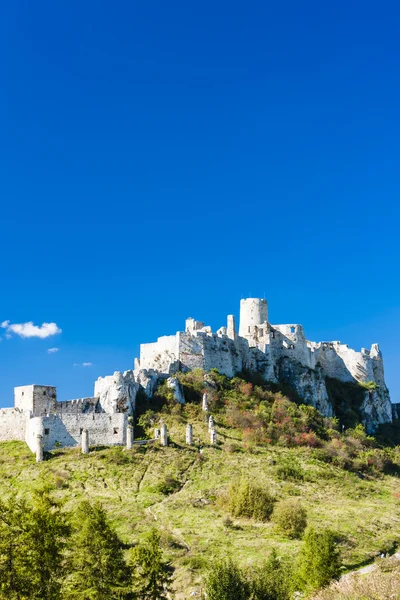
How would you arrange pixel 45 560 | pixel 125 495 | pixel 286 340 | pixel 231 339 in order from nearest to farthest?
pixel 45 560 → pixel 125 495 → pixel 231 339 → pixel 286 340

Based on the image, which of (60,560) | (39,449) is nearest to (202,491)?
(39,449)

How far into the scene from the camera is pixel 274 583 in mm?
30984

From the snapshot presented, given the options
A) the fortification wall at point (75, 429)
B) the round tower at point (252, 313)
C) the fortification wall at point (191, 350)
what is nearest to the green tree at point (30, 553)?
the fortification wall at point (75, 429)

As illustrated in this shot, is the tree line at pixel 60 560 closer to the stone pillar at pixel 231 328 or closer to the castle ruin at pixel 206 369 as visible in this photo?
the castle ruin at pixel 206 369

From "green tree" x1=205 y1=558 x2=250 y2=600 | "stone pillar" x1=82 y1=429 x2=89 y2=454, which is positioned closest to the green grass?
"stone pillar" x1=82 y1=429 x2=89 y2=454

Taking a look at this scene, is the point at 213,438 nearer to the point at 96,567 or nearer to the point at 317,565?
the point at 317,565

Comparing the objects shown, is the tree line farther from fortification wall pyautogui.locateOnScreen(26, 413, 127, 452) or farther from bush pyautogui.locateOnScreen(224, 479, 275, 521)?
fortification wall pyautogui.locateOnScreen(26, 413, 127, 452)

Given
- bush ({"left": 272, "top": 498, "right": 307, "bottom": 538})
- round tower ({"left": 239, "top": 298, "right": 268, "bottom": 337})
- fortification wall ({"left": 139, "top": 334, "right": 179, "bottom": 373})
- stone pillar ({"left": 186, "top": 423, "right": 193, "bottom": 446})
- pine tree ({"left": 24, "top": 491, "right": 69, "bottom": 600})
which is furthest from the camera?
round tower ({"left": 239, "top": 298, "right": 268, "bottom": 337})

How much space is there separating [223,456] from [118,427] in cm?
1043

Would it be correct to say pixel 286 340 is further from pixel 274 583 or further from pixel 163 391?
pixel 274 583

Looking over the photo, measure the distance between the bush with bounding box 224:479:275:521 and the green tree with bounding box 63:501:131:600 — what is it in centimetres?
1788

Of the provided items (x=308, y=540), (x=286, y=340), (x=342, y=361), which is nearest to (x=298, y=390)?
(x=286, y=340)

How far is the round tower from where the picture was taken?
88750 mm

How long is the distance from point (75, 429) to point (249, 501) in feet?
62.7
